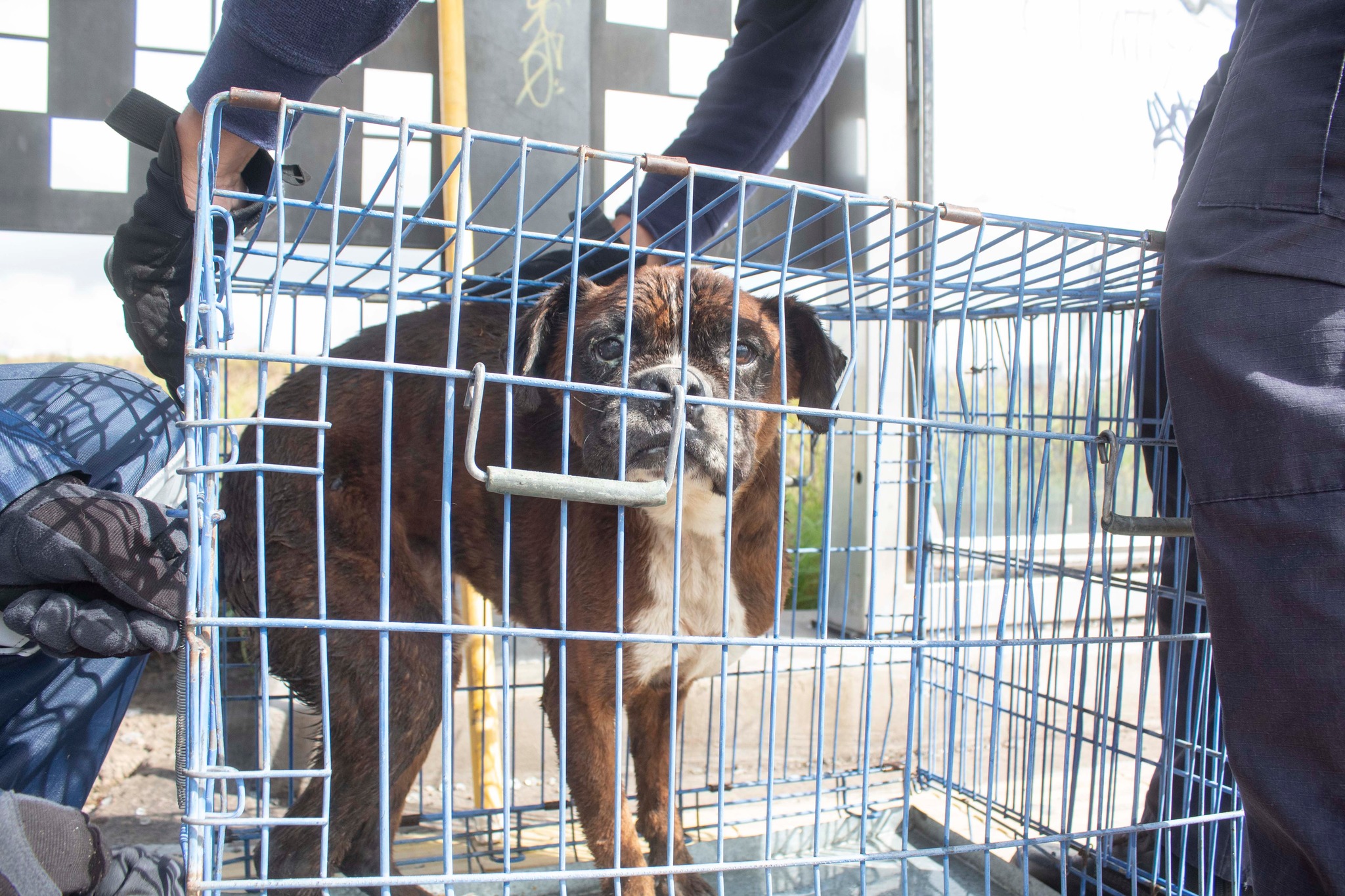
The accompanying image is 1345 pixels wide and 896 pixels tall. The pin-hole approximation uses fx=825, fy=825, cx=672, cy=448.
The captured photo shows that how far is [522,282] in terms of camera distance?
1.91 m

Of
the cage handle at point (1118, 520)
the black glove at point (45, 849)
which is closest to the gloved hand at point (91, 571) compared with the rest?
the black glove at point (45, 849)

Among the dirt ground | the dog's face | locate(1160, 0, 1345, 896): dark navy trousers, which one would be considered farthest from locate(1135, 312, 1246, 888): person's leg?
the dirt ground

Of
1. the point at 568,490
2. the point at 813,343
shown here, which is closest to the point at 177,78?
the point at 813,343

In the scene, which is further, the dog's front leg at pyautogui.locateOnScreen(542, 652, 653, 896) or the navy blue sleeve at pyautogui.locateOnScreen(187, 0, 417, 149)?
the dog's front leg at pyautogui.locateOnScreen(542, 652, 653, 896)

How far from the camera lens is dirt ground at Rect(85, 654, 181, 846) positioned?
2.67m

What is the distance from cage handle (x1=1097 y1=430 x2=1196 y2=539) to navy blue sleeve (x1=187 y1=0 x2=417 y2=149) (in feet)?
4.48

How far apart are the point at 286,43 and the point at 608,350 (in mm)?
823

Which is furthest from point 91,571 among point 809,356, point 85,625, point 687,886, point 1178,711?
point 1178,711

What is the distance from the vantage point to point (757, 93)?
2.30 m

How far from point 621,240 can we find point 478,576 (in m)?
1.01

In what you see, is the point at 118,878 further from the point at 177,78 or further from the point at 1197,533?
the point at 177,78

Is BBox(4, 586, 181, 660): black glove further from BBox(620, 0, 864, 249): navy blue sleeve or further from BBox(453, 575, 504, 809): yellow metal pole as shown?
BBox(620, 0, 864, 249): navy blue sleeve

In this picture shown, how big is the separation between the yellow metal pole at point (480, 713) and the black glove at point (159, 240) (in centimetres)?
114

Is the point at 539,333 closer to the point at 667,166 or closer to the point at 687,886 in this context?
the point at 667,166
